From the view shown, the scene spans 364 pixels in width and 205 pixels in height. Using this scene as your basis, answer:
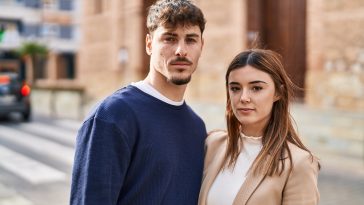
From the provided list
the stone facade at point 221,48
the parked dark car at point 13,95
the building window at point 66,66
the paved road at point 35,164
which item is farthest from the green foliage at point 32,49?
the paved road at point 35,164

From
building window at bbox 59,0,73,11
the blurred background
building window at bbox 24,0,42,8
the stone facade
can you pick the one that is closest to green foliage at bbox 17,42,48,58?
building window at bbox 24,0,42,8

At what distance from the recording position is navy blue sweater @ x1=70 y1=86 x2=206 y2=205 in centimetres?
193

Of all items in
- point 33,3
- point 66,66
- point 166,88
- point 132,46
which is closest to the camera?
point 166,88

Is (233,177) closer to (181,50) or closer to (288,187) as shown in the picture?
(288,187)

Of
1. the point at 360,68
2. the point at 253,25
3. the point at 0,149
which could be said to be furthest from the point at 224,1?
the point at 0,149

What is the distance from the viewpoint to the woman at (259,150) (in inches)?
81.0

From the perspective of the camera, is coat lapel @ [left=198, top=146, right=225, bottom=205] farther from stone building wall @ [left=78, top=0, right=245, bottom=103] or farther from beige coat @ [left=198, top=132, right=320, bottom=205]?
stone building wall @ [left=78, top=0, right=245, bottom=103]

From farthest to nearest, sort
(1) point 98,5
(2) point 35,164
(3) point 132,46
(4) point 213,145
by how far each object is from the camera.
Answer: (1) point 98,5 → (3) point 132,46 → (2) point 35,164 → (4) point 213,145

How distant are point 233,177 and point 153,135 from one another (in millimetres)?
467

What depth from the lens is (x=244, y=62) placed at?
226 cm

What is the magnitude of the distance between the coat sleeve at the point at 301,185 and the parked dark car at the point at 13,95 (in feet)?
44.1

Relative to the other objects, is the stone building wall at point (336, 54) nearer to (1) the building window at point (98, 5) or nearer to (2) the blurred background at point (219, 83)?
(2) the blurred background at point (219, 83)

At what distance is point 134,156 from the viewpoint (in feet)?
6.66

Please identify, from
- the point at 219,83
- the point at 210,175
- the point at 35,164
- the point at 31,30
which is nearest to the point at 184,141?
the point at 210,175
